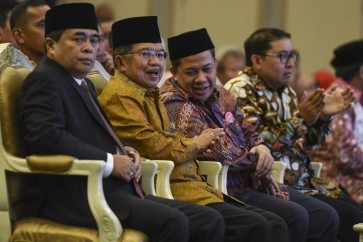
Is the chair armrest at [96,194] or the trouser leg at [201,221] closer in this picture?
the chair armrest at [96,194]

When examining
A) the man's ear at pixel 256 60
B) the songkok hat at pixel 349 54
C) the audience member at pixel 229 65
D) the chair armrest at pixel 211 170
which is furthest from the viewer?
the audience member at pixel 229 65

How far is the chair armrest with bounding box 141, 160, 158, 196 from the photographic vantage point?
409 cm

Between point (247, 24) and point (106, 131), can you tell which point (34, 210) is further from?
point (247, 24)

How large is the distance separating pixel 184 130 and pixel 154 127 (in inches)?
9.9

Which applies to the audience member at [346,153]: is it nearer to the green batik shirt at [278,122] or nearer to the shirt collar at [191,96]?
the green batik shirt at [278,122]

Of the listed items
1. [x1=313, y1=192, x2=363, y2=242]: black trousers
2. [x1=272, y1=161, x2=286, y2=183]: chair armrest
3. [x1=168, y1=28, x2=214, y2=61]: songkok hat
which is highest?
[x1=168, y1=28, x2=214, y2=61]: songkok hat

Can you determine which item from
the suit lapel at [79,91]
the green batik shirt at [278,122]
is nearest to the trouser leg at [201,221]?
the suit lapel at [79,91]

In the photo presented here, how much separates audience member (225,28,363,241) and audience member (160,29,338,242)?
13.3 inches

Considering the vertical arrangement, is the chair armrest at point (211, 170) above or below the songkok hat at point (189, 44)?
below

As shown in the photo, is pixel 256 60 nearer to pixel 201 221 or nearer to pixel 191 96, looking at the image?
pixel 191 96

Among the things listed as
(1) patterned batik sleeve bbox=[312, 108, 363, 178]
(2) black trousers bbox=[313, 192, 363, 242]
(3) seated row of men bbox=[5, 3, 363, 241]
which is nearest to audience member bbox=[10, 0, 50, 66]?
(3) seated row of men bbox=[5, 3, 363, 241]

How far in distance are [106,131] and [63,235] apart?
1.56ft

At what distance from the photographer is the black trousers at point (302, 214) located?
4637 millimetres

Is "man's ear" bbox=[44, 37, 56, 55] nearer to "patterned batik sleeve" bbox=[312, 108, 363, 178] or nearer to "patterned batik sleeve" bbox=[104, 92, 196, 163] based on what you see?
"patterned batik sleeve" bbox=[104, 92, 196, 163]
